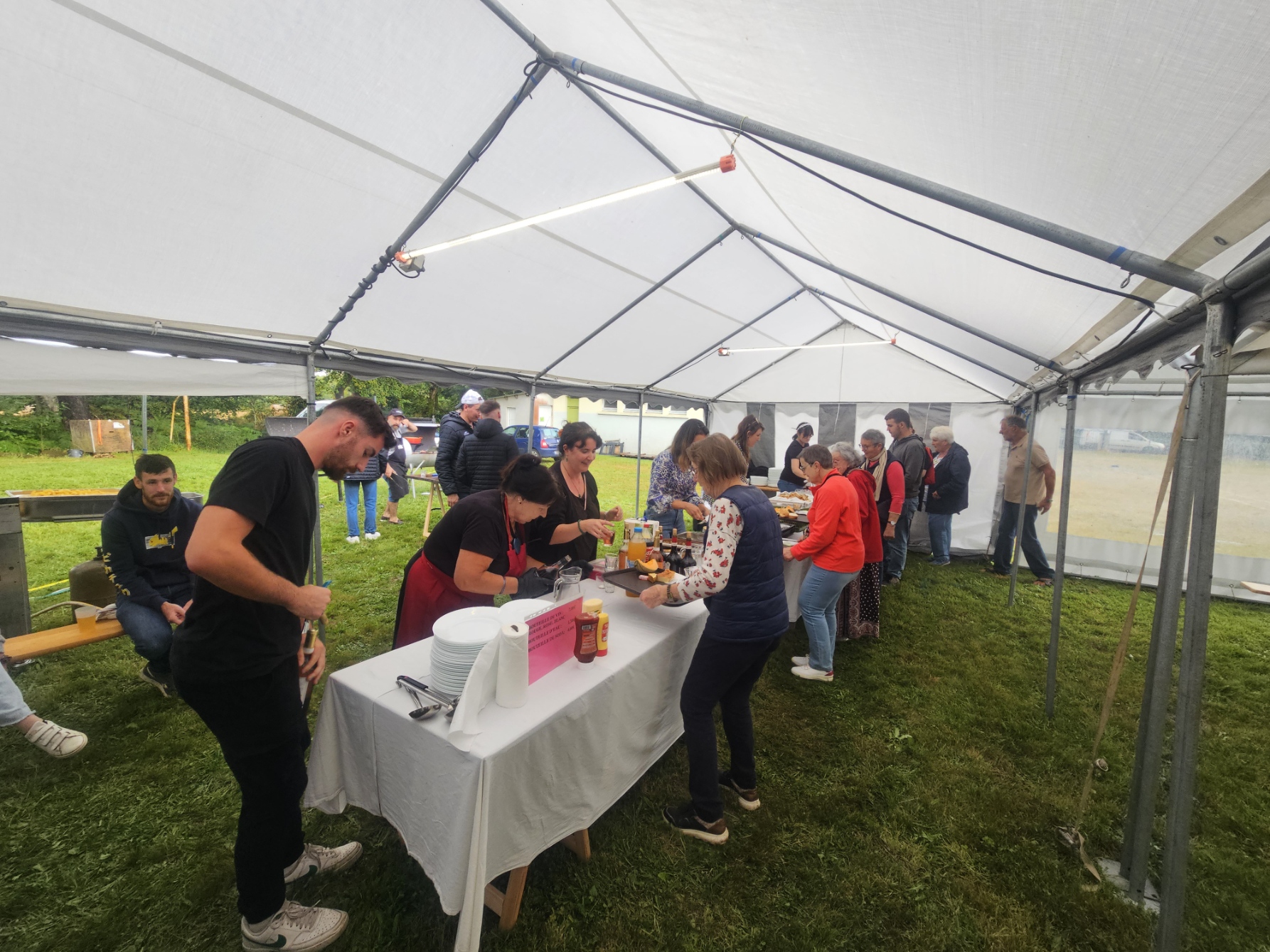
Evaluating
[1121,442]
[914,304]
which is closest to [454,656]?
[914,304]

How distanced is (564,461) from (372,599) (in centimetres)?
303

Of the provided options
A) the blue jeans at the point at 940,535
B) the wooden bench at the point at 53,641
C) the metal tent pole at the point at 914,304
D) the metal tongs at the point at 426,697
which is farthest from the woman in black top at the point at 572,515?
the blue jeans at the point at 940,535

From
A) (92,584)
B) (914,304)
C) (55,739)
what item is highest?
(914,304)

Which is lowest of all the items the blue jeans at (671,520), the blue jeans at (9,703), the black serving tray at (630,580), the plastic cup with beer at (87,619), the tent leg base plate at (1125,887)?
the tent leg base plate at (1125,887)

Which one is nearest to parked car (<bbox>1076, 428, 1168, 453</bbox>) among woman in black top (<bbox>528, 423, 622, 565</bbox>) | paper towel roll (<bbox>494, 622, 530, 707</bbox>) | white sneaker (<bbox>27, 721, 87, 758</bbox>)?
woman in black top (<bbox>528, 423, 622, 565</bbox>)

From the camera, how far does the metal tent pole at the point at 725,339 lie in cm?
602

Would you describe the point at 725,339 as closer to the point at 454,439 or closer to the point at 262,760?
the point at 454,439

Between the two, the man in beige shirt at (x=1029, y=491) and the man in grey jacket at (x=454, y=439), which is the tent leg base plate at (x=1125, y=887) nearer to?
the man in beige shirt at (x=1029, y=491)

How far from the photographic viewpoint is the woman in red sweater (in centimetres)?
306

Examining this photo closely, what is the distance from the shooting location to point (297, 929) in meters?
1.58

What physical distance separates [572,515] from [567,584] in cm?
65

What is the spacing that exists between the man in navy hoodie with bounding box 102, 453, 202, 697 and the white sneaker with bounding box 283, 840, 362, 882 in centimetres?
169

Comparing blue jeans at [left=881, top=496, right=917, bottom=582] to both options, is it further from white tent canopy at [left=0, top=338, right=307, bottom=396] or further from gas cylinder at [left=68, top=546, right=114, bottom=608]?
gas cylinder at [left=68, top=546, right=114, bottom=608]

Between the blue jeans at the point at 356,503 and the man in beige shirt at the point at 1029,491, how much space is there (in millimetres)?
8166
